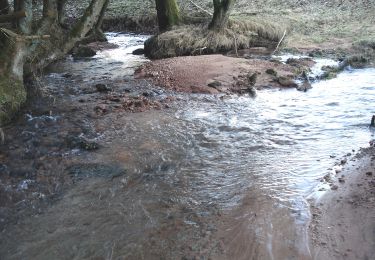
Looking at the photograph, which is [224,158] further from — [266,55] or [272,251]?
[266,55]

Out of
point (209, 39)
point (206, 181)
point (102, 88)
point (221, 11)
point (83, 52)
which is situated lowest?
point (206, 181)

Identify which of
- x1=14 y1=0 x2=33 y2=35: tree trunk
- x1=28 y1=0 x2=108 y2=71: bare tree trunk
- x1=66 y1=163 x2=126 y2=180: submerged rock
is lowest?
x1=66 y1=163 x2=126 y2=180: submerged rock

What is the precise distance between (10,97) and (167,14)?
806 cm

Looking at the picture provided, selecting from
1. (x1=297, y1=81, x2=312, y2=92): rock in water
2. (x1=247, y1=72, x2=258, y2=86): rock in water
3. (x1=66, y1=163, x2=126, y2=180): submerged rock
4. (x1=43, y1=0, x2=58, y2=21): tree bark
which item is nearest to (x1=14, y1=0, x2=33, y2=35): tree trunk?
(x1=43, y1=0, x2=58, y2=21): tree bark

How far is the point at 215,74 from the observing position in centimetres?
1052

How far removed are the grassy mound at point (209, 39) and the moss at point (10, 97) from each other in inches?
219

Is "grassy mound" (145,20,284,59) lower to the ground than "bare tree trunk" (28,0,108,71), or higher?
lower

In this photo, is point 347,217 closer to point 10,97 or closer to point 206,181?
point 206,181

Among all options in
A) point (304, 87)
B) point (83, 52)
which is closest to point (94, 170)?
point (304, 87)

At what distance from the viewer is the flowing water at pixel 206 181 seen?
4.39 m

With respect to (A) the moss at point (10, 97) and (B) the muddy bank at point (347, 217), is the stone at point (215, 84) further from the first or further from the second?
(B) the muddy bank at point (347, 217)

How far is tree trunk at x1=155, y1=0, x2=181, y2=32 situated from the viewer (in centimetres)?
1480

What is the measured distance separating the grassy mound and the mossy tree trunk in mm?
3385

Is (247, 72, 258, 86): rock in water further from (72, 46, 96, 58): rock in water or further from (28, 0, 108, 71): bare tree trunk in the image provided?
(72, 46, 96, 58): rock in water
